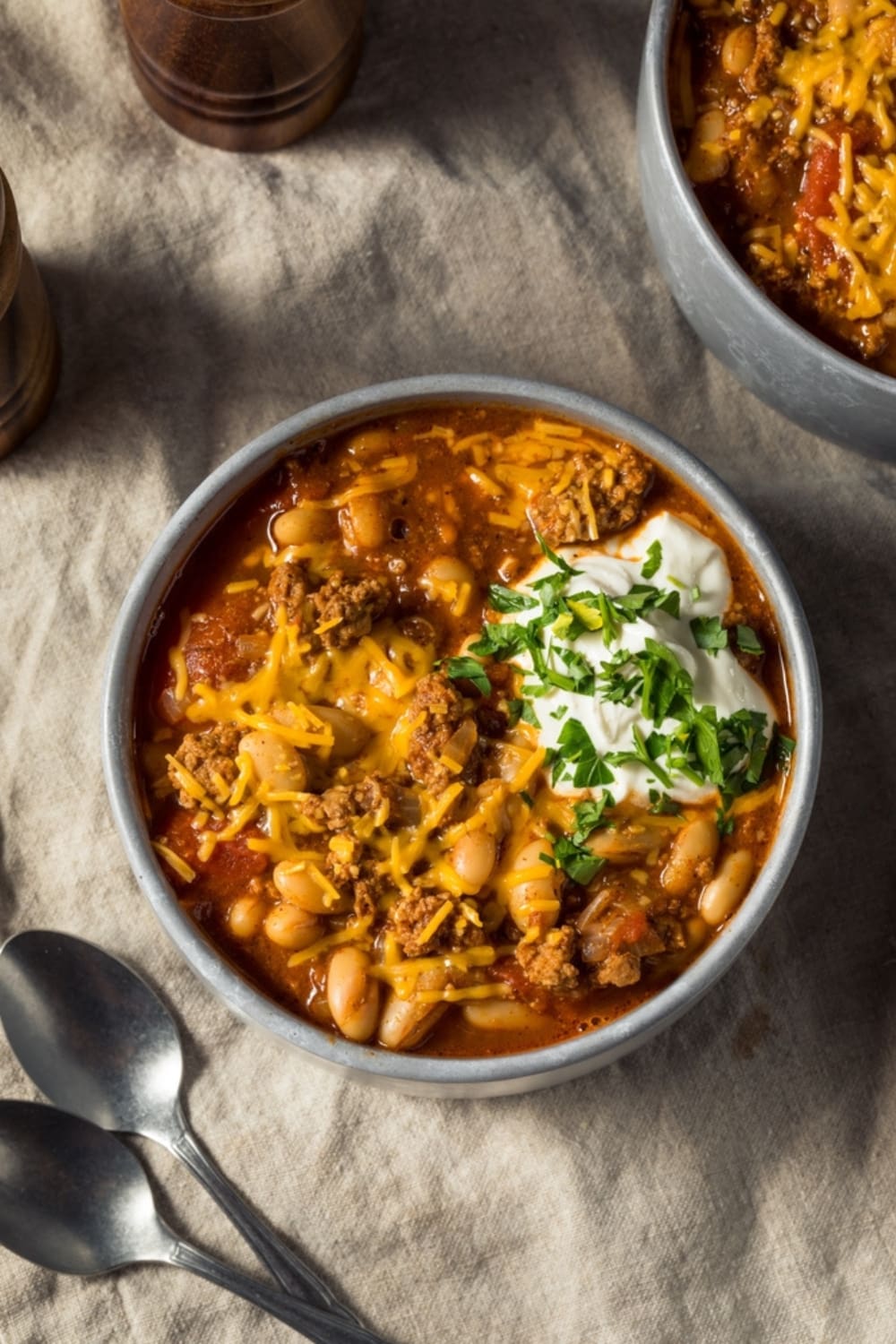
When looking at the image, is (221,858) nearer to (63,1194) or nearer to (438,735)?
(438,735)

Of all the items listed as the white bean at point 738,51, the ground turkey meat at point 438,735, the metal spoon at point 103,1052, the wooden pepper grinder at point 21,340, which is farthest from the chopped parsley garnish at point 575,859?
the white bean at point 738,51

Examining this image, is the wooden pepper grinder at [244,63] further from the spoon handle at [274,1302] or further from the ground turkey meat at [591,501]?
the spoon handle at [274,1302]

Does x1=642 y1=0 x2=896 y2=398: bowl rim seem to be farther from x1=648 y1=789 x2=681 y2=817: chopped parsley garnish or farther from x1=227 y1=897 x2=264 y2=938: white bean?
x1=227 y1=897 x2=264 y2=938: white bean

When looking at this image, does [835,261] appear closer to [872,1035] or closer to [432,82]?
[432,82]

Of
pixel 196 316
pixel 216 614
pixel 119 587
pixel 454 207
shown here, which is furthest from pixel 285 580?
pixel 454 207

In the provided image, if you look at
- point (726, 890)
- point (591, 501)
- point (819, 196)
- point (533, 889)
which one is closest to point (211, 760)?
point (533, 889)
